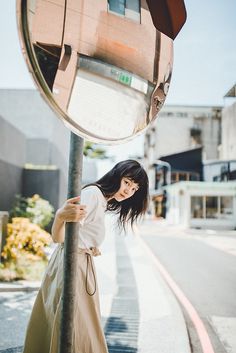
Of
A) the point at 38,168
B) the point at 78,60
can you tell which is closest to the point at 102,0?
the point at 78,60

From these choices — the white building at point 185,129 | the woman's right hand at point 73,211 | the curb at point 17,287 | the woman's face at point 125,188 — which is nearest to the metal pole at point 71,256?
the woman's right hand at point 73,211

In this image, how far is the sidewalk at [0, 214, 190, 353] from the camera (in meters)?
3.08

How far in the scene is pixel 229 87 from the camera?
8.48ft

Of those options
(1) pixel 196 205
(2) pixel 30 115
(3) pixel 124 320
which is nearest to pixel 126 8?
(3) pixel 124 320

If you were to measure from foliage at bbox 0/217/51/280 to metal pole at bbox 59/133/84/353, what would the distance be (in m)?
4.45

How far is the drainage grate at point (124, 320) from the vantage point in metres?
3.07

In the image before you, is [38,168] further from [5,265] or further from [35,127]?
[5,265]

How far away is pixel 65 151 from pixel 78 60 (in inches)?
665

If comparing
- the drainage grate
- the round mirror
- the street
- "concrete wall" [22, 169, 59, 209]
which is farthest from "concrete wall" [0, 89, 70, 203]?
the round mirror

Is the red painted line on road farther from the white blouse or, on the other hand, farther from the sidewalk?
the white blouse

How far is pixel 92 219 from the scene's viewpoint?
1.65m

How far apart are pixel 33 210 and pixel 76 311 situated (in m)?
8.59

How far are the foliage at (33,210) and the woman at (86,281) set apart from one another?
8.28 m

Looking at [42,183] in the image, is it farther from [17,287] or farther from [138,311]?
[138,311]
